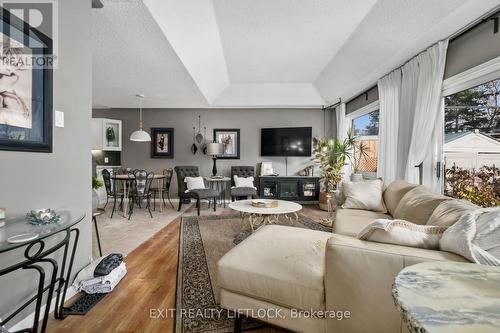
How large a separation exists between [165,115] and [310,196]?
14.0 feet

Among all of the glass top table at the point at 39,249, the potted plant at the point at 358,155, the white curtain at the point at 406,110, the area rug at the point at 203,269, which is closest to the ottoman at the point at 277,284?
the area rug at the point at 203,269

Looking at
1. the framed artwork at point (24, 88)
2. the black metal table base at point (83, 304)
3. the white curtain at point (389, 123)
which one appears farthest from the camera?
the white curtain at point (389, 123)

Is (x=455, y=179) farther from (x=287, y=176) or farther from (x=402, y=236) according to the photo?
(x=287, y=176)

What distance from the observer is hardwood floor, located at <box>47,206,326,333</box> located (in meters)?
1.53

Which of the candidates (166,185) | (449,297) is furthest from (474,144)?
(166,185)

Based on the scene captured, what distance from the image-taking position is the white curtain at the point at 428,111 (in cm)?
267

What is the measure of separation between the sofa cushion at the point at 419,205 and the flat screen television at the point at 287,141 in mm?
3431

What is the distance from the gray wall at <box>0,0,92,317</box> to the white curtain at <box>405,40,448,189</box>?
3574 millimetres

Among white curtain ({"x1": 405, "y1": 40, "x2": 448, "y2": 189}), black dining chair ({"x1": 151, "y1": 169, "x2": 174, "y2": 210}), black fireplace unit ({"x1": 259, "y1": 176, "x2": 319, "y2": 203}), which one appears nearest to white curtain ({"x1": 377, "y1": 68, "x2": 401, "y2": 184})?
white curtain ({"x1": 405, "y1": 40, "x2": 448, "y2": 189})

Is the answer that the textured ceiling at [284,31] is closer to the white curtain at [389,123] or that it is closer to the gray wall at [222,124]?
the white curtain at [389,123]

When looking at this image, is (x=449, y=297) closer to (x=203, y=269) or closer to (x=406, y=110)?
(x=203, y=269)

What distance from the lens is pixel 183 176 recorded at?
541 cm

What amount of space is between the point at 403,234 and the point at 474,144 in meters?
2.19

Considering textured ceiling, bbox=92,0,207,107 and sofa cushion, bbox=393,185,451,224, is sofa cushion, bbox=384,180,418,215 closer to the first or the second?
sofa cushion, bbox=393,185,451,224
